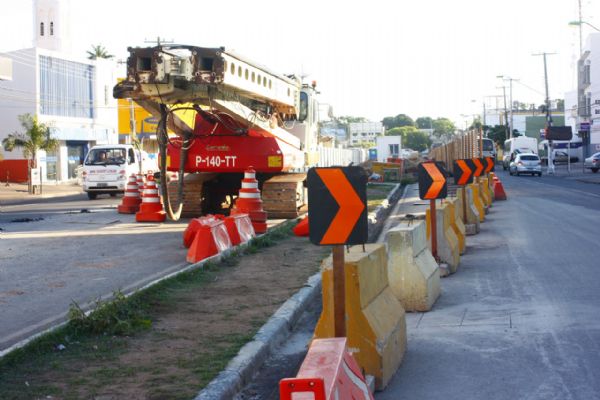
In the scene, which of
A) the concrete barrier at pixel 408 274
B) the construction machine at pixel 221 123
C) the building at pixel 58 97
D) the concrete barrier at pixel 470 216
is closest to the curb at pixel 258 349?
the concrete barrier at pixel 408 274

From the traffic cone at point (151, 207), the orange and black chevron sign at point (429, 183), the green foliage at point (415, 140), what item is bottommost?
the traffic cone at point (151, 207)

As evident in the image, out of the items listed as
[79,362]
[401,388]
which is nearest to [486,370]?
[401,388]

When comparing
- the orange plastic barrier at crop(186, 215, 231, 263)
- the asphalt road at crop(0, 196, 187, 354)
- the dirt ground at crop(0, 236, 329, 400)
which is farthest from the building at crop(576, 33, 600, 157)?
the dirt ground at crop(0, 236, 329, 400)

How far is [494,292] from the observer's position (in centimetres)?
985

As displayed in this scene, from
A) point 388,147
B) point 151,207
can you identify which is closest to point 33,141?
point 151,207

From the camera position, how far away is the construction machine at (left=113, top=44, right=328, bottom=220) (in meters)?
15.7

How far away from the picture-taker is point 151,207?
19203 millimetres

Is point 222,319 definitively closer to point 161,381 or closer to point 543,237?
point 161,381

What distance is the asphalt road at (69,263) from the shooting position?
8680mm

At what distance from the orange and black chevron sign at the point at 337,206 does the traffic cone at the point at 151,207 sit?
13615mm

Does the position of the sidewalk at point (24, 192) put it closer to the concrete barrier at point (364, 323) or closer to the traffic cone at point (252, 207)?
the traffic cone at point (252, 207)

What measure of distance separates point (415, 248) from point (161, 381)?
162 inches

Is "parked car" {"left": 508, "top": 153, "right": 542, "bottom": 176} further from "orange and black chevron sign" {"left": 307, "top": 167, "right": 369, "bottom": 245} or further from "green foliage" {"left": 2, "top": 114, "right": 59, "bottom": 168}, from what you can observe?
"orange and black chevron sign" {"left": 307, "top": 167, "right": 369, "bottom": 245}

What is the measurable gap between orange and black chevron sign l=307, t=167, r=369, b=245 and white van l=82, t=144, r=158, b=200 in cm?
2653
